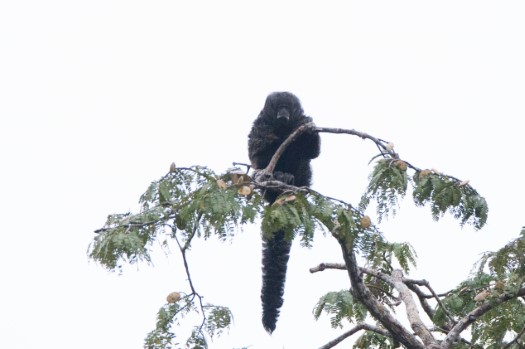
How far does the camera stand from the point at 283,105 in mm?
9188

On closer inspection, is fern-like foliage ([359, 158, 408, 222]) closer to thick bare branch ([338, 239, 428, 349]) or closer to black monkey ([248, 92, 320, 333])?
thick bare branch ([338, 239, 428, 349])

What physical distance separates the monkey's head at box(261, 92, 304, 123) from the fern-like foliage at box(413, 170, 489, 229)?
404 centimetres

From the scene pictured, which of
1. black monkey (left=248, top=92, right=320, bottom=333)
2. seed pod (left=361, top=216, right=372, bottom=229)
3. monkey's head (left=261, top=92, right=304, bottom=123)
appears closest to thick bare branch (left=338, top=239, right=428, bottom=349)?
seed pod (left=361, top=216, right=372, bottom=229)

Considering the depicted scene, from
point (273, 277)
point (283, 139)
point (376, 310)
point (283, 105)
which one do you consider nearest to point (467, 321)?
point (376, 310)

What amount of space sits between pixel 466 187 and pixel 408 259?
24.4 inches

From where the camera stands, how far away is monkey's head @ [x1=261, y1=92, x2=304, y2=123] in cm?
919

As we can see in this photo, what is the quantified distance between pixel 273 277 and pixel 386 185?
9.86ft

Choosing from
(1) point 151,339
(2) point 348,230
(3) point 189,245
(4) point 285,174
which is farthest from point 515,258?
(4) point 285,174

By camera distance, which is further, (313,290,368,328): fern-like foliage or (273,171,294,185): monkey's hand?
→ (273,171,294,185): monkey's hand

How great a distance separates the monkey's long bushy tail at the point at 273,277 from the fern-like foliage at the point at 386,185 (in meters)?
2.34

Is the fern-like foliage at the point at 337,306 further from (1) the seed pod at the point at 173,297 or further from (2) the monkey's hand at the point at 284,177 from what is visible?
(2) the monkey's hand at the point at 284,177

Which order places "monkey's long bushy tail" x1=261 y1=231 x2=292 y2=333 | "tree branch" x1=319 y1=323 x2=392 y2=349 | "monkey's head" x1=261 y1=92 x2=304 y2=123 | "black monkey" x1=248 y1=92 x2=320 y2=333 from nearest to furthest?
"tree branch" x1=319 y1=323 x2=392 y2=349 → "monkey's long bushy tail" x1=261 y1=231 x2=292 y2=333 → "black monkey" x1=248 y1=92 x2=320 y2=333 → "monkey's head" x1=261 y1=92 x2=304 y2=123

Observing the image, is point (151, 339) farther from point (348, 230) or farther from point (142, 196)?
point (348, 230)

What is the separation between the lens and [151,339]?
486 centimetres
